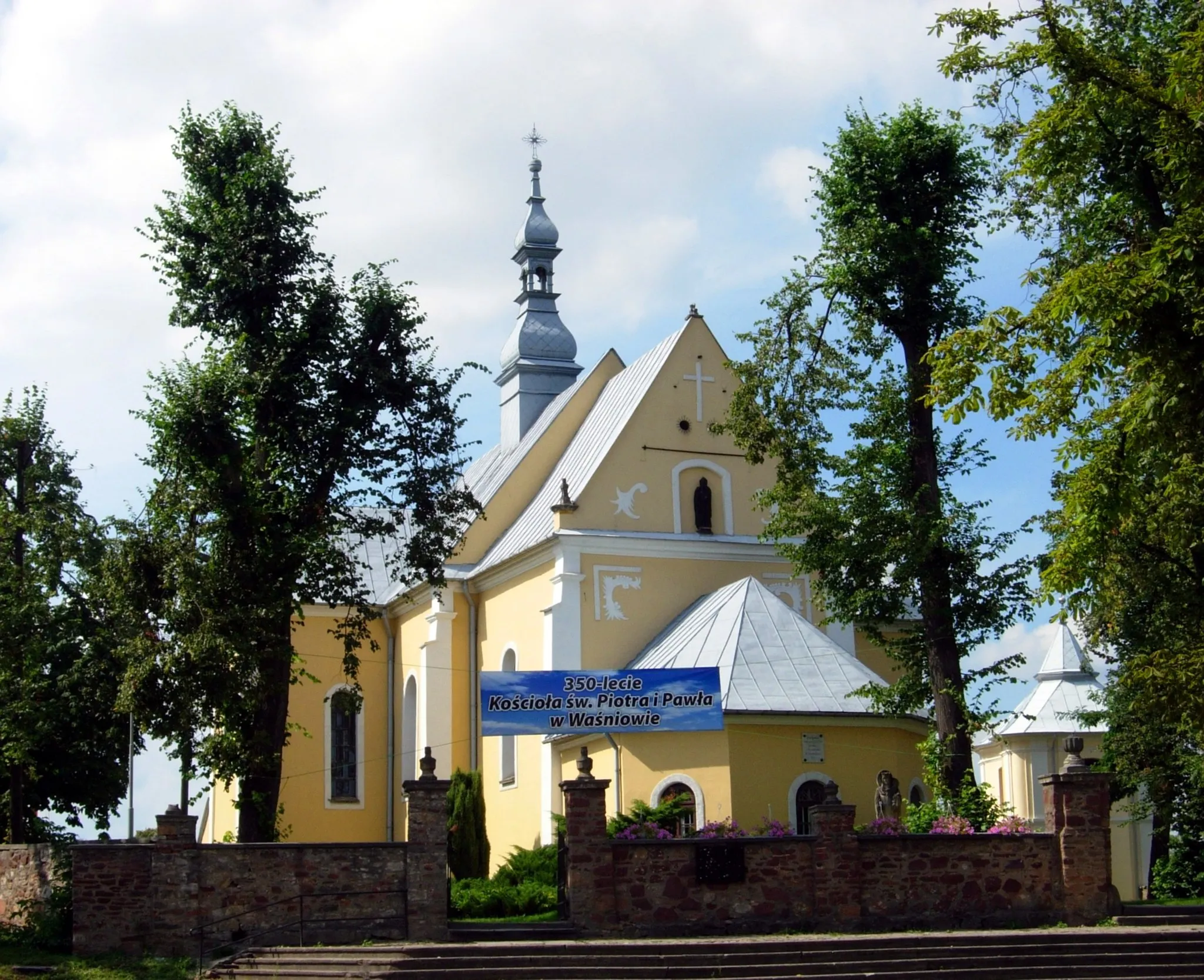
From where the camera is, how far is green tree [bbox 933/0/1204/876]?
1697 cm

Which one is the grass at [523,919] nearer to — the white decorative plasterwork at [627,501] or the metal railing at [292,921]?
the metal railing at [292,921]

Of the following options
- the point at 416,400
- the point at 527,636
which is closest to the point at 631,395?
the point at 527,636

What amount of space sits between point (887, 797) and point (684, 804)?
3.53 meters

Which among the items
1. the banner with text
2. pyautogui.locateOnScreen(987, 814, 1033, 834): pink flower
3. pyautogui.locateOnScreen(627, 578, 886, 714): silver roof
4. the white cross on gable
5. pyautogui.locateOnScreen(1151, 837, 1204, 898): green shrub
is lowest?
pyautogui.locateOnScreen(1151, 837, 1204, 898): green shrub

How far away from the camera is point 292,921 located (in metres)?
19.7

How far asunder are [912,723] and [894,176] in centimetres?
980

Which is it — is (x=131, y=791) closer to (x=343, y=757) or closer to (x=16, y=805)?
(x=16, y=805)

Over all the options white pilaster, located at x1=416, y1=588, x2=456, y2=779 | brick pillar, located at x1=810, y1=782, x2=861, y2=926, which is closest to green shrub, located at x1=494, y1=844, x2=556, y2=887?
brick pillar, located at x1=810, y1=782, x2=861, y2=926

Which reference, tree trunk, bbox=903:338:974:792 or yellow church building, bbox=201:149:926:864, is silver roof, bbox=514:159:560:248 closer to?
yellow church building, bbox=201:149:926:864

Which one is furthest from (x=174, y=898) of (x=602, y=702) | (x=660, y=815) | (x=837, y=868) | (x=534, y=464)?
(x=534, y=464)

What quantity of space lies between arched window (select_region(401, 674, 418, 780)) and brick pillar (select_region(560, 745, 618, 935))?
18503 mm

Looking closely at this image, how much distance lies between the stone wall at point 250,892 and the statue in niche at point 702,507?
1430 centimetres

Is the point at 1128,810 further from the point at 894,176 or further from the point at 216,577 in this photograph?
the point at 216,577

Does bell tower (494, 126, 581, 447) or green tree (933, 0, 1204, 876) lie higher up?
bell tower (494, 126, 581, 447)
